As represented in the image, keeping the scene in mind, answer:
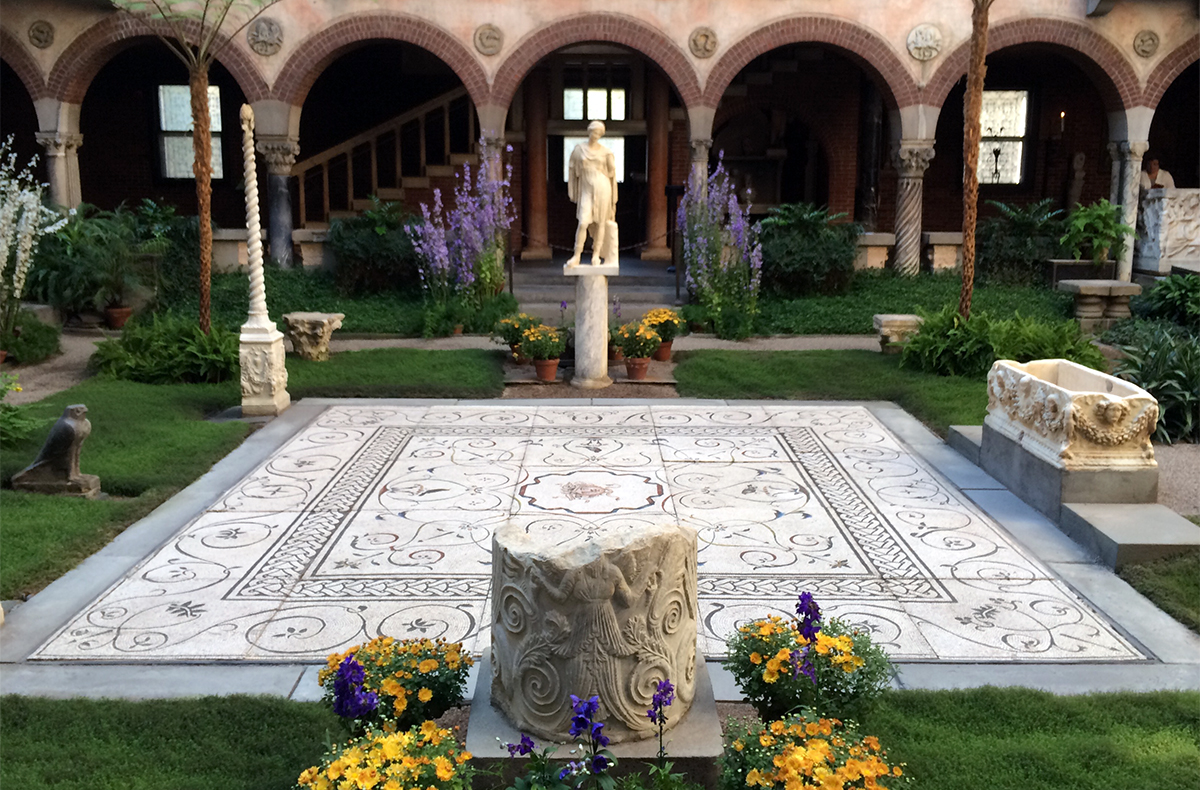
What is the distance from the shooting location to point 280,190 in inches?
611

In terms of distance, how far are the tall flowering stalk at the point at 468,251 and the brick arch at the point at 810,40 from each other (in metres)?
3.74

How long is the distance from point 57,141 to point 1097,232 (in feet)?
51.0

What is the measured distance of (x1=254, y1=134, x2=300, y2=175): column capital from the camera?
50.2 feet

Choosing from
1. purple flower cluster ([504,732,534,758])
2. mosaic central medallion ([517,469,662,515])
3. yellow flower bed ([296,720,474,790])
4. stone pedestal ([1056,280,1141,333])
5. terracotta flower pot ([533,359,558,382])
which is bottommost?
mosaic central medallion ([517,469,662,515])

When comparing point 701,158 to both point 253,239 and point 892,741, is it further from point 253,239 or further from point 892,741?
point 892,741

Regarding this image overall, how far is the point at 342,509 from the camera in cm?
674

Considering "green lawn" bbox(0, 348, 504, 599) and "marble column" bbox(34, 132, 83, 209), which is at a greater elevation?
"marble column" bbox(34, 132, 83, 209)

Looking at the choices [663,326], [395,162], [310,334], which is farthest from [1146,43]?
[310,334]

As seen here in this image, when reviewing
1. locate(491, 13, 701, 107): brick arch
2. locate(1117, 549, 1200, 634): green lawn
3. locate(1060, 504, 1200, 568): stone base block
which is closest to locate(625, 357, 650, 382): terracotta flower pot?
locate(1060, 504, 1200, 568): stone base block

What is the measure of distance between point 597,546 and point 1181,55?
15801 mm

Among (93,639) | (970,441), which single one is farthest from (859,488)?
(93,639)

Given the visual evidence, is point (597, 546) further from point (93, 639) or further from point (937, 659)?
point (93, 639)

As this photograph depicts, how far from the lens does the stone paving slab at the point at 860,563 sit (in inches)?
182

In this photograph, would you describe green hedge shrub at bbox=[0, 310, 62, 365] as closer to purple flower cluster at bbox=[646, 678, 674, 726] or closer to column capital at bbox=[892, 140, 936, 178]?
purple flower cluster at bbox=[646, 678, 674, 726]
